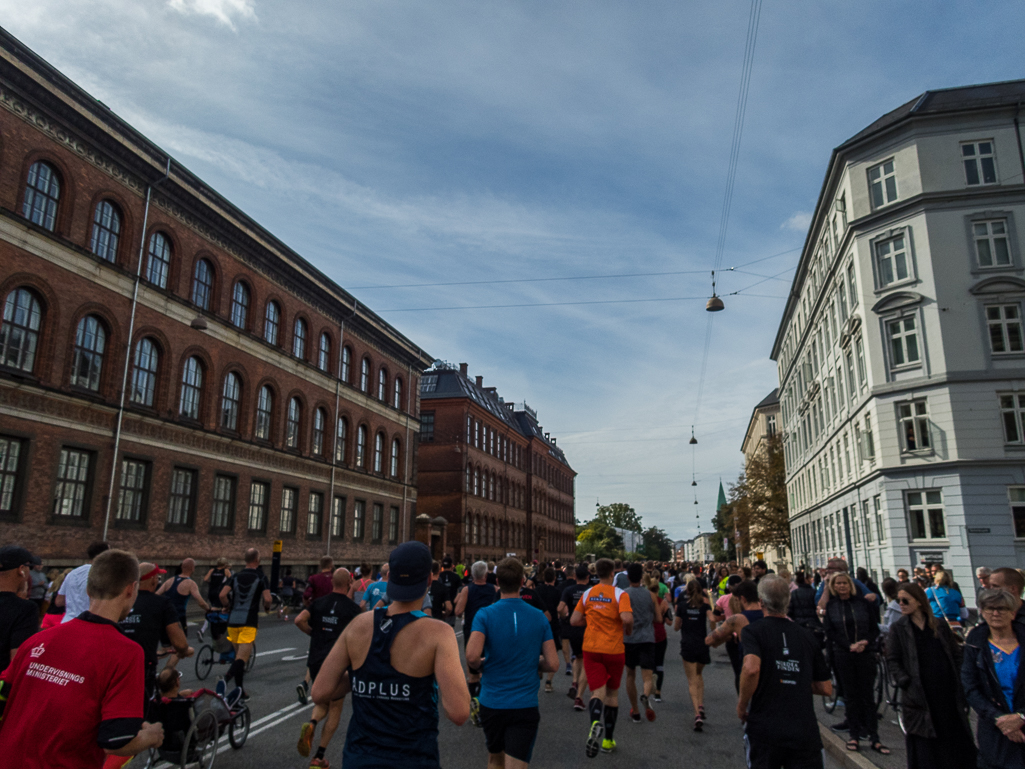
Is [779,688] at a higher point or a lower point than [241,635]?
higher

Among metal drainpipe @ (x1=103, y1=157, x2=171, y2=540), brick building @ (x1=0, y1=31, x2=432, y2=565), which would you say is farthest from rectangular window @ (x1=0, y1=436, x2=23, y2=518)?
metal drainpipe @ (x1=103, y1=157, x2=171, y2=540)

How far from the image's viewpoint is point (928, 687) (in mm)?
5539

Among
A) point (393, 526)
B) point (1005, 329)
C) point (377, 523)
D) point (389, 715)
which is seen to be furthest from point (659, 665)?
point (393, 526)

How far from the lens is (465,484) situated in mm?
55312

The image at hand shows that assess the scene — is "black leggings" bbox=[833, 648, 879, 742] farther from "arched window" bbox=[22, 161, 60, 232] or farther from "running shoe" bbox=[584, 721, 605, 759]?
"arched window" bbox=[22, 161, 60, 232]

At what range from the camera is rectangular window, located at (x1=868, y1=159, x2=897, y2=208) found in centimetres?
2908

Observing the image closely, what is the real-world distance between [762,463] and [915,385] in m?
33.1

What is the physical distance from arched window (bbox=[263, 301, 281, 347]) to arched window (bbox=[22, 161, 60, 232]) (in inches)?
423

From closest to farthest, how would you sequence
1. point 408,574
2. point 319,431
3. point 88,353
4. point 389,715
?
point 389,715 → point 408,574 → point 88,353 → point 319,431

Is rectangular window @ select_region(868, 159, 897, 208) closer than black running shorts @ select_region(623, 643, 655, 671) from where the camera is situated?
No

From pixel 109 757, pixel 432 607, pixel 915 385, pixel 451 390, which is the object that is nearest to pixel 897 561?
pixel 915 385

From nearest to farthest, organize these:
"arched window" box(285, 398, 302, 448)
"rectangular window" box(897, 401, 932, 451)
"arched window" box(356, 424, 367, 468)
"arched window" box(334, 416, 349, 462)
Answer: "rectangular window" box(897, 401, 932, 451)
"arched window" box(285, 398, 302, 448)
"arched window" box(334, 416, 349, 462)
"arched window" box(356, 424, 367, 468)

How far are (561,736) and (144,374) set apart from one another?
815 inches

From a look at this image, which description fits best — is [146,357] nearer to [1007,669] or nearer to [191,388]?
[191,388]
